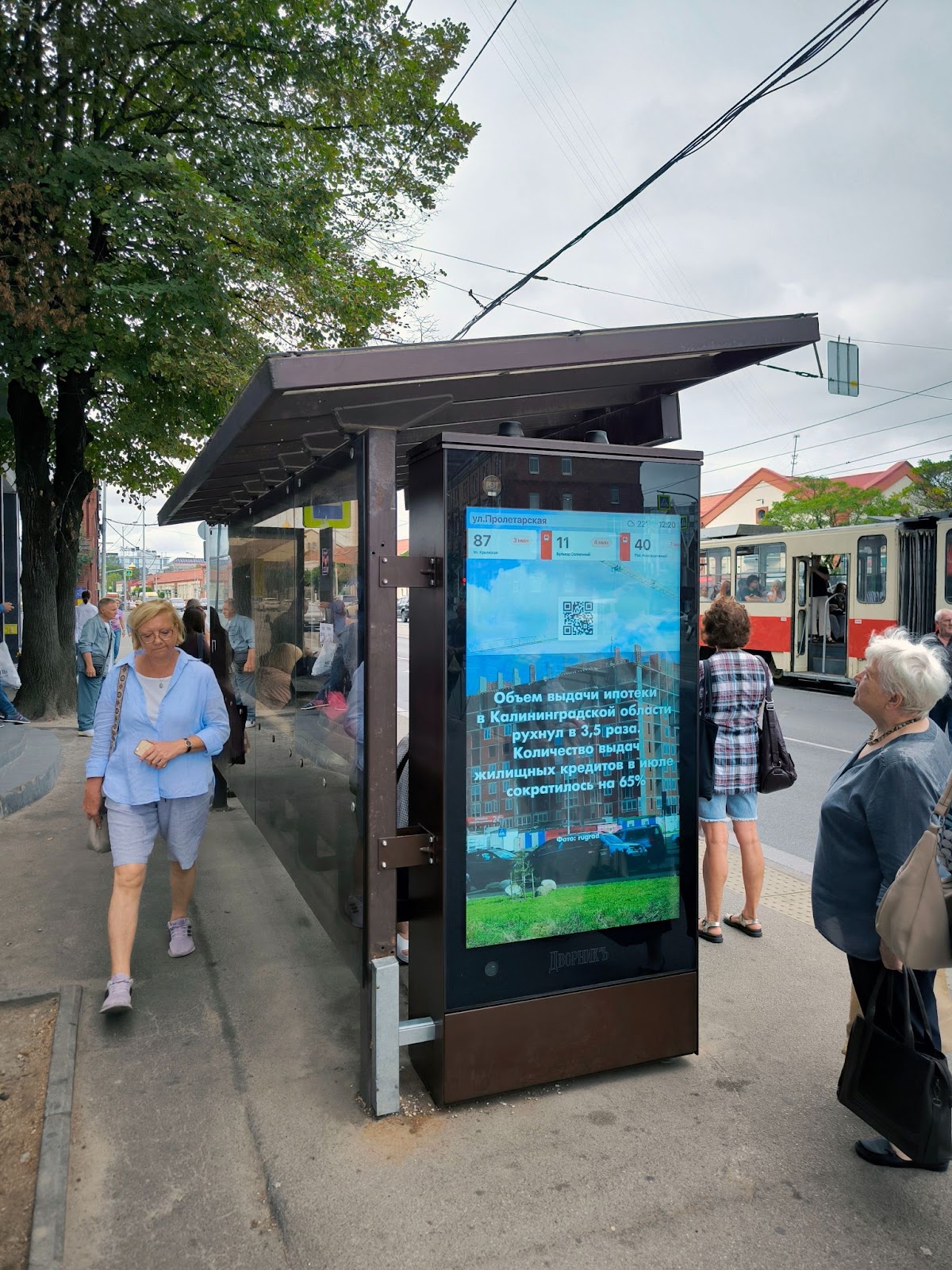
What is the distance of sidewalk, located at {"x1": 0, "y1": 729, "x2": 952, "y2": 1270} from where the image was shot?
246 centimetres

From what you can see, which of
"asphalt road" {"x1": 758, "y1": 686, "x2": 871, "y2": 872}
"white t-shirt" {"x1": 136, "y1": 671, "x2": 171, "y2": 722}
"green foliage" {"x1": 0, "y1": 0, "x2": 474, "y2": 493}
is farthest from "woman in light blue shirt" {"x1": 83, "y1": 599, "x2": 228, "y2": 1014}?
"green foliage" {"x1": 0, "y1": 0, "x2": 474, "y2": 493}

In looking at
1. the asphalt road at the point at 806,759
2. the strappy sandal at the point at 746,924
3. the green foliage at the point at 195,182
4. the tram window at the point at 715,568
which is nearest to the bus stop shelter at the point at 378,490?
the strappy sandal at the point at 746,924

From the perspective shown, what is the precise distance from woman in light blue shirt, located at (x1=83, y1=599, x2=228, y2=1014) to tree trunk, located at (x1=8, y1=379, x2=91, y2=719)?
9.65 m

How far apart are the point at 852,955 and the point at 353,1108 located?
5.81ft

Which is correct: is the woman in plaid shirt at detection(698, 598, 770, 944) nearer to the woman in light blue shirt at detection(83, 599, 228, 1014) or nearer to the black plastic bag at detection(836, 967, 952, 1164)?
the black plastic bag at detection(836, 967, 952, 1164)

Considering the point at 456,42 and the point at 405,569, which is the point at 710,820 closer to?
the point at 405,569

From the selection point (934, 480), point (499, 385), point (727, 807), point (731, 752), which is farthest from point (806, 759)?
point (934, 480)

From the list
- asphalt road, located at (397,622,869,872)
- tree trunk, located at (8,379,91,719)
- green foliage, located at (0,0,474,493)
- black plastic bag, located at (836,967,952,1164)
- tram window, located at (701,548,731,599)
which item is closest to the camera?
black plastic bag, located at (836,967,952,1164)

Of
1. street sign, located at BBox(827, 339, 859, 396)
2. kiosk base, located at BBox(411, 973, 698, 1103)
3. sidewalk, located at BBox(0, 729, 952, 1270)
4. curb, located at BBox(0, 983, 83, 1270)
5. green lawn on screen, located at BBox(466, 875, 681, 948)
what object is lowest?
sidewalk, located at BBox(0, 729, 952, 1270)

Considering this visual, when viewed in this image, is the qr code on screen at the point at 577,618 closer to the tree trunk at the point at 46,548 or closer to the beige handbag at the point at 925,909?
the beige handbag at the point at 925,909

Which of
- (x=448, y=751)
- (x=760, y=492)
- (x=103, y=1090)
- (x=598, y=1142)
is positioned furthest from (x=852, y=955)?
(x=760, y=492)

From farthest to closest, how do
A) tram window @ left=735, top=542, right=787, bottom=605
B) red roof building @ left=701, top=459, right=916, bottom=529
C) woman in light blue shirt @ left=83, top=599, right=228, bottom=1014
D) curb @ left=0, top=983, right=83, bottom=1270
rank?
red roof building @ left=701, top=459, right=916, bottom=529, tram window @ left=735, top=542, right=787, bottom=605, woman in light blue shirt @ left=83, top=599, right=228, bottom=1014, curb @ left=0, top=983, right=83, bottom=1270

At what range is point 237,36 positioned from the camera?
1097 centimetres

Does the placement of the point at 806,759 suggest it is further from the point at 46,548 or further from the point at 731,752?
the point at 46,548
